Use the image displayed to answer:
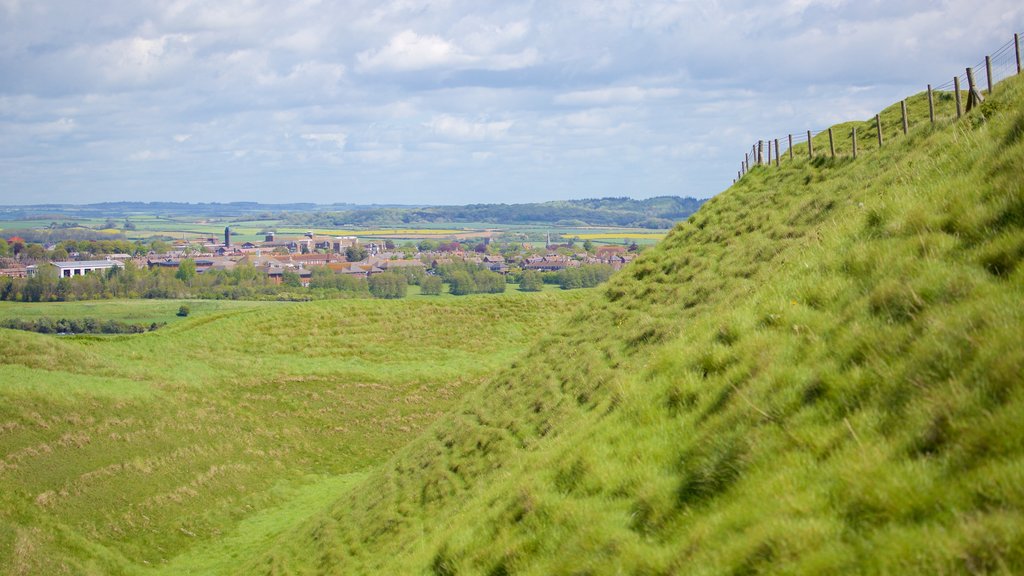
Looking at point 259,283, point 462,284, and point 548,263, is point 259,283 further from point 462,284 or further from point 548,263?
point 548,263

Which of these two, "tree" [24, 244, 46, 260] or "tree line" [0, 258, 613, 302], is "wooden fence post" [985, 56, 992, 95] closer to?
"tree line" [0, 258, 613, 302]

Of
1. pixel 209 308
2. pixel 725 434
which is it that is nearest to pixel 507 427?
pixel 725 434

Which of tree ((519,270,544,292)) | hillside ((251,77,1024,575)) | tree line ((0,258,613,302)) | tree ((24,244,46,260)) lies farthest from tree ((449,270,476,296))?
hillside ((251,77,1024,575))

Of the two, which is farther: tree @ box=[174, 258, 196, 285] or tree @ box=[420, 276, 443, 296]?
tree @ box=[174, 258, 196, 285]

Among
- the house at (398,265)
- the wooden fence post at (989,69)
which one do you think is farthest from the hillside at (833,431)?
the house at (398,265)

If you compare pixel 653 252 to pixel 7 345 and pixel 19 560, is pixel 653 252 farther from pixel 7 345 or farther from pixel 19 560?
pixel 7 345

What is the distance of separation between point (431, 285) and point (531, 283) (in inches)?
882

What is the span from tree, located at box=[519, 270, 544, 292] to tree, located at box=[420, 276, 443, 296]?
15503 mm

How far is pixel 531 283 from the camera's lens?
452 feet

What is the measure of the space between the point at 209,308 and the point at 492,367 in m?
74.3

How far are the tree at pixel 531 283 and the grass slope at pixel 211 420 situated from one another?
243 feet

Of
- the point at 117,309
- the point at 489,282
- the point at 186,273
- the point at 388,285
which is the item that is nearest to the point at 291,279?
the point at 186,273

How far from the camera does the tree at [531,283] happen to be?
134250 mm

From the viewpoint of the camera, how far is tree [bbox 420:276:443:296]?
144375 mm
